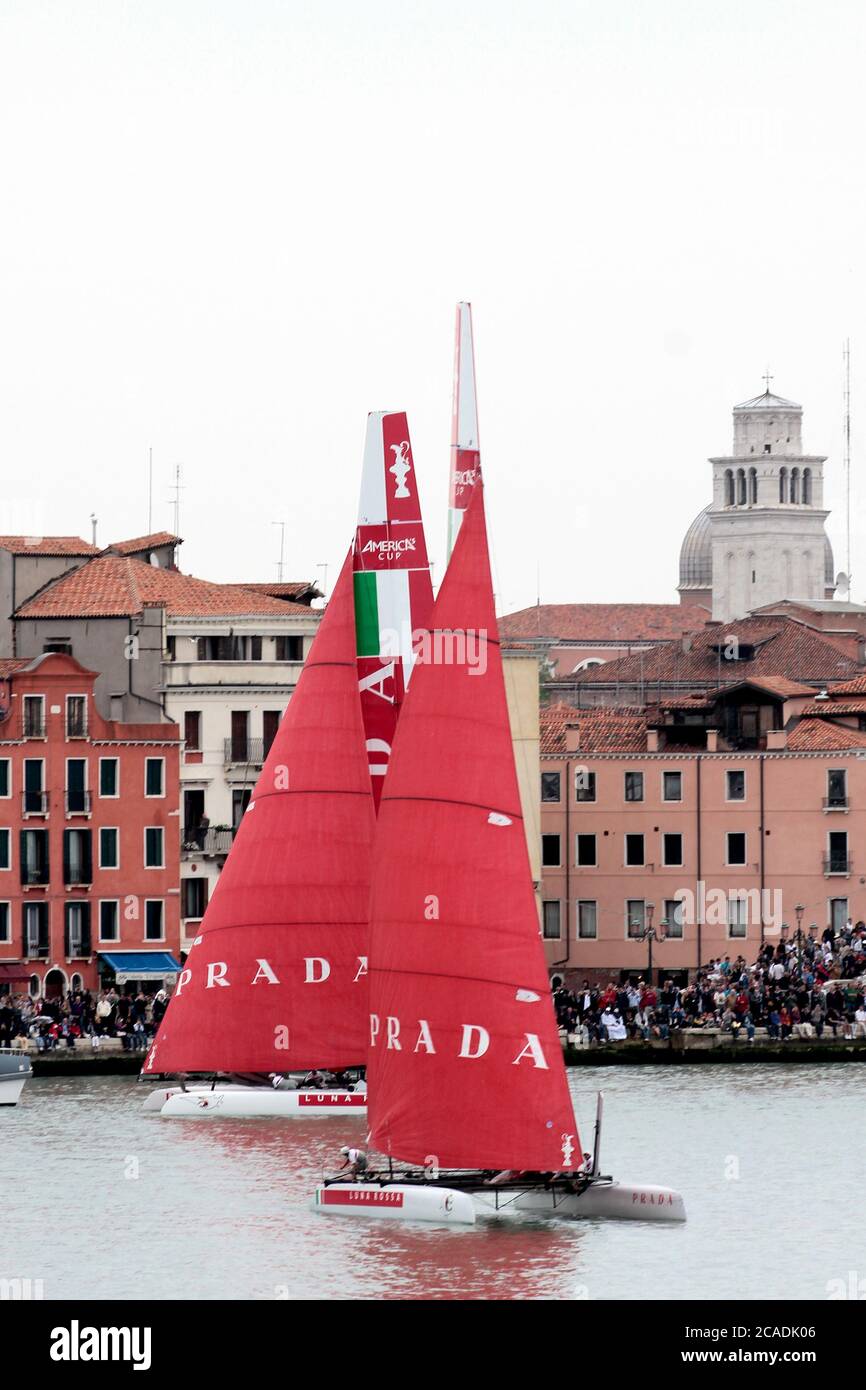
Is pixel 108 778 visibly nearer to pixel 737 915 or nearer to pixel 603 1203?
pixel 737 915

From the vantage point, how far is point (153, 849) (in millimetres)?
73062

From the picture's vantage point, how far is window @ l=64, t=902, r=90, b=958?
7162 centimetres

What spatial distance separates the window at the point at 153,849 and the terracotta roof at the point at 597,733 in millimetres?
11970

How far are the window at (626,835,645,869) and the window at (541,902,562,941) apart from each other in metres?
1.81

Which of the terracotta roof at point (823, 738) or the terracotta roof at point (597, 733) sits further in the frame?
the terracotta roof at point (597, 733)

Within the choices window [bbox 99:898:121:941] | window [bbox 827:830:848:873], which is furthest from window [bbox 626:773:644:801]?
window [bbox 99:898:121:941]

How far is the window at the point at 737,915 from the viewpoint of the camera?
80188 mm

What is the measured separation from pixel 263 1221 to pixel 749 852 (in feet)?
122

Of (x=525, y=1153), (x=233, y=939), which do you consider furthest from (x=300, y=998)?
(x=525, y=1153)

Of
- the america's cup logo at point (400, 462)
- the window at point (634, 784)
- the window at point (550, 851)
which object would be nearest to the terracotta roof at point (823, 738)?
the window at point (634, 784)

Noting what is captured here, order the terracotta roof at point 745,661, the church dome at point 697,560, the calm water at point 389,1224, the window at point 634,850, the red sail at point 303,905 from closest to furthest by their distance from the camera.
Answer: the calm water at point 389,1224 < the red sail at point 303,905 < the window at point 634,850 < the terracotta roof at point 745,661 < the church dome at point 697,560

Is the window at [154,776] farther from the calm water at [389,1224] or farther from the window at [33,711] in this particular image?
the calm water at [389,1224]

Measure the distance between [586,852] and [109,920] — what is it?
1364 cm

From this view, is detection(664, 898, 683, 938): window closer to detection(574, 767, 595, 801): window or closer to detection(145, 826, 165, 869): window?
detection(574, 767, 595, 801): window
